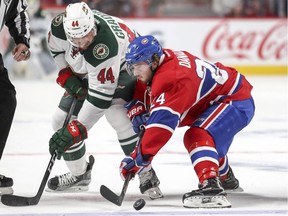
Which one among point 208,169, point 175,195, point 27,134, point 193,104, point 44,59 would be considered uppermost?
point 193,104

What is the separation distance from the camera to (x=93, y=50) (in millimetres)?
4121

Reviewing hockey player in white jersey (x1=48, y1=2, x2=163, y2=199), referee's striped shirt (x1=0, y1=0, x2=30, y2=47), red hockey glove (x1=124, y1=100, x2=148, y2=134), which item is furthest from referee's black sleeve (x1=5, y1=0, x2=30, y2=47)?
red hockey glove (x1=124, y1=100, x2=148, y2=134)

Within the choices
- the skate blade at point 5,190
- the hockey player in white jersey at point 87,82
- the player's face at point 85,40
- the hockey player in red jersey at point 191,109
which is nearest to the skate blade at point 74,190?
the hockey player in white jersey at point 87,82

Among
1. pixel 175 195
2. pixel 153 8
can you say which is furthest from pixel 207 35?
pixel 175 195

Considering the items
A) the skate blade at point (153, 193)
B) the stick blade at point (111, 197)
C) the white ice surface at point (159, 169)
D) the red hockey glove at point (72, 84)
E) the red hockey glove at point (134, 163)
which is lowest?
the white ice surface at point (159, 169)

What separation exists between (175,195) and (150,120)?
610 millimetres

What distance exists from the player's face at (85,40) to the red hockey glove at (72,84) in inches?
11.1

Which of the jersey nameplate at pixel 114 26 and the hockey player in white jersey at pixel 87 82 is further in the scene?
the jersey nameplate at pixel 114 26

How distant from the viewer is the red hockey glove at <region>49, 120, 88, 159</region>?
13.4 ft

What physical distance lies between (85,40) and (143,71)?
0.37 metres

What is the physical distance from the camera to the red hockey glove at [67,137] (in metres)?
4.07

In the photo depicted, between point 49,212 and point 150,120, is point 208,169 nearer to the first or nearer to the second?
point 150,120

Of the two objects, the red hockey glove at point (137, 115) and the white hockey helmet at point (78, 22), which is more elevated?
the white hockey helmet at point (78, 22)

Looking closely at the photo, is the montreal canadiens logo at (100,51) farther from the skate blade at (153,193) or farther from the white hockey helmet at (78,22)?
the skate blade at (153,193)
